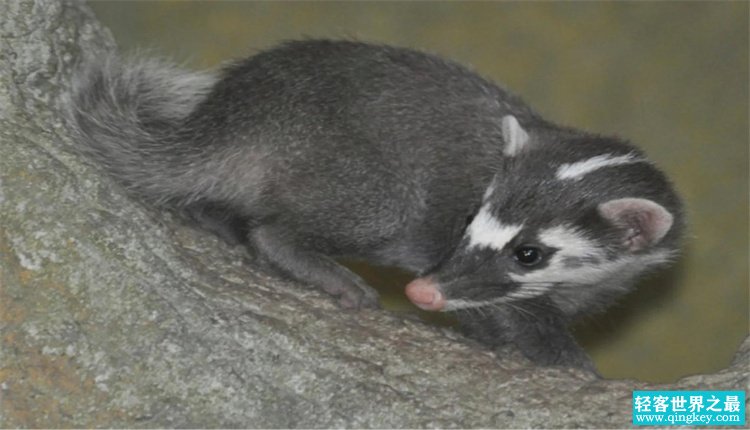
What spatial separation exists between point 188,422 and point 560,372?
1.46 meters

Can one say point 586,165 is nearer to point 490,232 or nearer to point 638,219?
point 638,219

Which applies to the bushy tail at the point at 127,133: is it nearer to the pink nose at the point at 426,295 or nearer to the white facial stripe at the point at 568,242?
the pink nose at the point at 426,295

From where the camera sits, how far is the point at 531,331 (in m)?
4.55

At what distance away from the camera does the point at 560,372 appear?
424cm

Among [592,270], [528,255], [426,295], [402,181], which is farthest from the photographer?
[402,181]

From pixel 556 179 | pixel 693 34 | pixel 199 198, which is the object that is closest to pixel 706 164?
pixel 693 34

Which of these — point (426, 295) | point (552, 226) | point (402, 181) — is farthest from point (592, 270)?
point (402, 181)

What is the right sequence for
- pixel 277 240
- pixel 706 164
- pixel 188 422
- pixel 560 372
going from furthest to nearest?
pixel 706 164 < pixel 277 240 < pixel 560 372 < pixel 188 422

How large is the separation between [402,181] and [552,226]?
706mm

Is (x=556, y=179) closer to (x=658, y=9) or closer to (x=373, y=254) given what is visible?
(x=373, y=254)

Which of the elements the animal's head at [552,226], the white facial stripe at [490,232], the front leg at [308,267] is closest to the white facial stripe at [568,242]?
the animal's head at [552,226]

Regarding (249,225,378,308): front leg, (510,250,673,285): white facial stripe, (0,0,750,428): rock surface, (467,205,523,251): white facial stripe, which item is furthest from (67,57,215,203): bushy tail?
(510,250,673,285): white facial stripe

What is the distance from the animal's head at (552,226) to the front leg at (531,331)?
114 millimetres

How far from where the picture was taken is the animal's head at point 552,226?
14.1 feet
